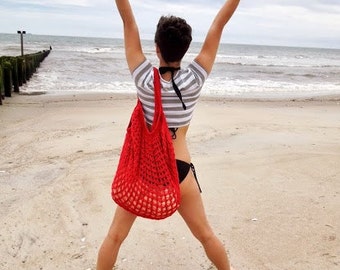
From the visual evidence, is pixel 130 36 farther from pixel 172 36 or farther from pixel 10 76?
pixel 10 76

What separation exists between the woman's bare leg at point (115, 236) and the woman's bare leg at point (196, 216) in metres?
0.32

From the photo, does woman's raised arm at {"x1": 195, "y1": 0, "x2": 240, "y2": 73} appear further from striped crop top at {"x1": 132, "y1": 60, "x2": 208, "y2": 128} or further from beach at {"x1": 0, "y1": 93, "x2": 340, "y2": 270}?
beach at {"x1": 0, "y1": 93, "x2": 340, "y2": 270}

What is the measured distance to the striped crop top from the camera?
2.33m

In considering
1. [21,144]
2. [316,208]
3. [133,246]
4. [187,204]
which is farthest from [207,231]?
[21,144]

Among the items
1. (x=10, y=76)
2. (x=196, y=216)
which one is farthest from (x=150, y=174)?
(x=10, y=76)

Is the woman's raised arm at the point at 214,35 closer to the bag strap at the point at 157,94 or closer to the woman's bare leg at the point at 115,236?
the bag strap at the point at 157,94

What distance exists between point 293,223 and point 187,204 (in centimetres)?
185

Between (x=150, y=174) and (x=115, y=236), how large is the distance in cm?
48

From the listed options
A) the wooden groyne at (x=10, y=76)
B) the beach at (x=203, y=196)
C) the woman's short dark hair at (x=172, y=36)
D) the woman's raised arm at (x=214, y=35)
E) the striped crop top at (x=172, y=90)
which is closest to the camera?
the woman's short dark hair at (x=172, y=36)

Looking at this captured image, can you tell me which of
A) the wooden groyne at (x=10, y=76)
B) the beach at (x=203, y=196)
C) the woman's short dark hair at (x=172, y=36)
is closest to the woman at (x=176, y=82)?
the woman's short dark hair at (x=172, y=36)

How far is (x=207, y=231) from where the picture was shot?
2609 mm

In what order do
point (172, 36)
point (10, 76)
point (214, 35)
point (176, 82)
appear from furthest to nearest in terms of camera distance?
point (10, 76) → point (214, 35) → point (176, 82) → point (172, 36)

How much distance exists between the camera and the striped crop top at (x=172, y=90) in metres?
2.33

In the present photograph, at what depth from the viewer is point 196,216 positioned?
256cm
